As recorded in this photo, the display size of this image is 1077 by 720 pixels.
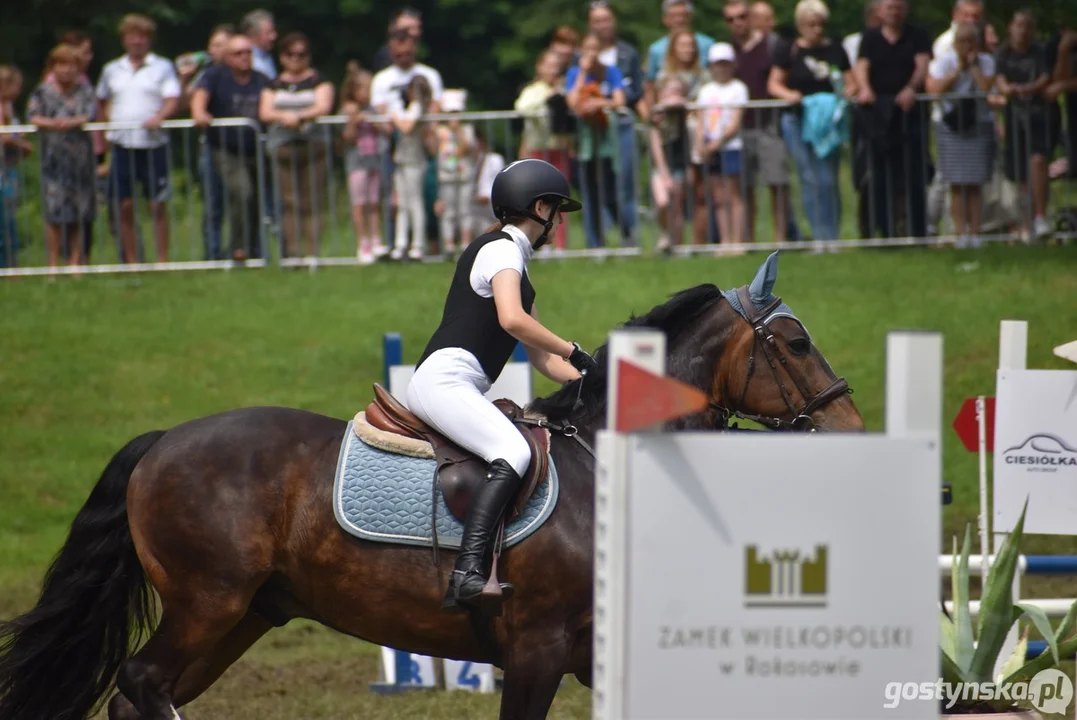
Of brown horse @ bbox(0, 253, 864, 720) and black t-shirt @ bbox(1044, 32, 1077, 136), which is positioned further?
black t-shirt @ bbox(1044, 32, 1077, 136)

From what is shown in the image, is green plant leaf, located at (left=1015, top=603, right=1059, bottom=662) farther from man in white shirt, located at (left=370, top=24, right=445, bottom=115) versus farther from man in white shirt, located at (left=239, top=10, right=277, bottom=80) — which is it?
man in white shirt, located at (left=239, top=10, right=277, bottom=80)

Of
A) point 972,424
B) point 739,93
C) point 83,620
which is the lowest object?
point 83,620

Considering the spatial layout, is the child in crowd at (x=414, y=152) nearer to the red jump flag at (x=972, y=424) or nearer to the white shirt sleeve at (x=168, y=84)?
the white shirt sleeve at (x=168, y=84)

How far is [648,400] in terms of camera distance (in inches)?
172

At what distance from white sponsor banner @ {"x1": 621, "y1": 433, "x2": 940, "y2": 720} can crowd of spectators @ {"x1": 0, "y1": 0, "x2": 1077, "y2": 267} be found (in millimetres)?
9957

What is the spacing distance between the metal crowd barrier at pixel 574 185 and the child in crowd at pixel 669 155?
0.06 feet

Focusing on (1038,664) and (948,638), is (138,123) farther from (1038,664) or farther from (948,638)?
(1038,664)

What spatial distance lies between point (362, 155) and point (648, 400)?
10.5 metres

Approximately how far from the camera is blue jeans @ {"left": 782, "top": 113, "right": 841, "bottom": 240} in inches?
567

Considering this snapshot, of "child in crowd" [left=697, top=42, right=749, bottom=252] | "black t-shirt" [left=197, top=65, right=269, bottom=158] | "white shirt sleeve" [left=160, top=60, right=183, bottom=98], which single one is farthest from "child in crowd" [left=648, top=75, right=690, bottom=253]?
"white shirt sleeve" [left=160, top=60, right=183, bottom=98]

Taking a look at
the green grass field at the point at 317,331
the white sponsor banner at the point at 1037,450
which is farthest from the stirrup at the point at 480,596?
the green grass field at the point at 317,331

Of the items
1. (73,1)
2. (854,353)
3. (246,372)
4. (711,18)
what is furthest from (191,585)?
(711,18)

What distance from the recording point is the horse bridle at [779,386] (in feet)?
20.6

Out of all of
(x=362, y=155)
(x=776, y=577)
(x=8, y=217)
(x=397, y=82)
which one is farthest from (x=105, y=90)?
(x=776, y=577)
